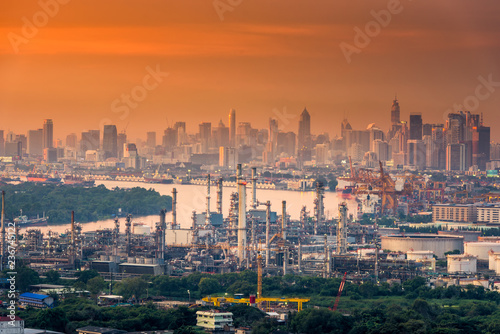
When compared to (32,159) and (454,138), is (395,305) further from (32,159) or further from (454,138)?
(32,159)

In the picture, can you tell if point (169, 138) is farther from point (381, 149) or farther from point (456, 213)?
point (456, 213)

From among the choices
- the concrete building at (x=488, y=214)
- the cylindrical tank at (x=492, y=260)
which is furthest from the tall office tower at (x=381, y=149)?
the cylindrical tank at (x=492, y=260)

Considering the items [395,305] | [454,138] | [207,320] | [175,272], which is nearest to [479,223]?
[175,272]

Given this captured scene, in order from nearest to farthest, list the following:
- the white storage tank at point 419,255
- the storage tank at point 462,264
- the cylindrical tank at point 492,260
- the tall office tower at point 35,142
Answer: the storage tank at point 462,264 → the cylindrical tank at point 492,260 → the white storage tank at point 419,255 → the tall office tower at point 35,142

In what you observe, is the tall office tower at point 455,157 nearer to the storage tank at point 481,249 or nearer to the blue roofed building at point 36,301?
the storage tank at point 481,249

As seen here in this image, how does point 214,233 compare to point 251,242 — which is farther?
point 214,233

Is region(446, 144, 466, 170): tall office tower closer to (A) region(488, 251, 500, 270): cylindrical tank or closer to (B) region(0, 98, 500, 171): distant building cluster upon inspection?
(B) region(0, 98, 500, 171): distant building cluster
